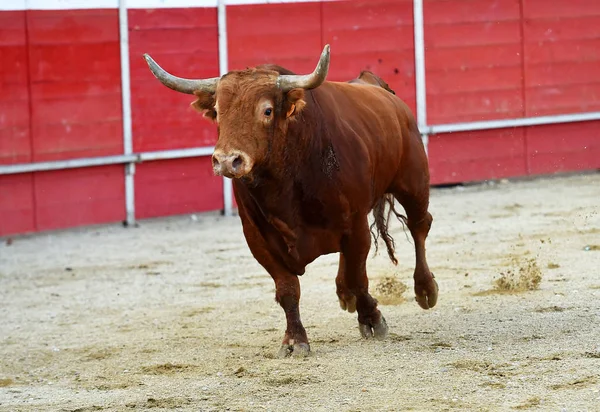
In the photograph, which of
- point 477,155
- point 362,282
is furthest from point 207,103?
point 477,155

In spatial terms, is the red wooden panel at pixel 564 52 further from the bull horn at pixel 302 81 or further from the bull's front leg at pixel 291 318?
the bull horn at pixel 302 81

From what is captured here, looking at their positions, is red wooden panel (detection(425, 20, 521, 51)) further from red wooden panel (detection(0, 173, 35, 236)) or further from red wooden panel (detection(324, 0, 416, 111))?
red wooden panel (detection(0, 173, 35, 236))

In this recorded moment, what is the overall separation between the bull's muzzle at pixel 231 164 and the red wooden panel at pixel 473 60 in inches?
251

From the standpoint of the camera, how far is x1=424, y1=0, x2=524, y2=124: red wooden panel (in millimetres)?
10906

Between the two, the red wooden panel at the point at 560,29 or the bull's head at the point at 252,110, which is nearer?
the bull's head at the point at 252,110

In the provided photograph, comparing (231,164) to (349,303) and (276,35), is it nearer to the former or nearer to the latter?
(349,303)

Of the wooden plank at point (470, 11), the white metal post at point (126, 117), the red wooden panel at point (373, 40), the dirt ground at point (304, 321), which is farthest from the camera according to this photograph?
the wooden plank at point (470, 11)

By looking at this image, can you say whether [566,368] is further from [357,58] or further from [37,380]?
[357,58]

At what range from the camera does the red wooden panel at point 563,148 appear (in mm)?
11156

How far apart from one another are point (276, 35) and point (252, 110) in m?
5.59

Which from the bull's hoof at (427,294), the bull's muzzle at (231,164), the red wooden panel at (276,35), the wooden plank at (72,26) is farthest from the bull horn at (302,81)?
the red wooden panel at (276,35)

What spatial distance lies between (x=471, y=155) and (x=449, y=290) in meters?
4.69

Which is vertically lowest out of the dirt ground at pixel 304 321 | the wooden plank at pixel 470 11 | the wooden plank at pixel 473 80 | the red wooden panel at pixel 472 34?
the dirt ground at pixel 304 321

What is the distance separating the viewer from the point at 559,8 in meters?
11.2
